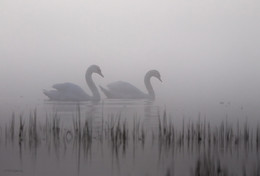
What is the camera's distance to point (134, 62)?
3.05 metres

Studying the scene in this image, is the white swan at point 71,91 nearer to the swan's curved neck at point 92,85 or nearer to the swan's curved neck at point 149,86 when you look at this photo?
the swan's curved neck at point 92,85

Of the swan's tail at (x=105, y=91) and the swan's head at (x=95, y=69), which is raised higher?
the swan's head at (x=95, y=69)

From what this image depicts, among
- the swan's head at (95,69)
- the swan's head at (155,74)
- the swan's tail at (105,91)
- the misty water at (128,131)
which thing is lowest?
the misty water at (128,131)

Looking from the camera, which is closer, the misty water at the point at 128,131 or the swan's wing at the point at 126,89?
the misty water at the point at 128,131

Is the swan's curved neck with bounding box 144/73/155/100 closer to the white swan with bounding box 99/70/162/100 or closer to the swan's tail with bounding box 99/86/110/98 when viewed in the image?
the white swan with bounding box 99/70/162/100

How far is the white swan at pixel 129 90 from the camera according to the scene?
118 inches

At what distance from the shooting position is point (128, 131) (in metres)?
3.00

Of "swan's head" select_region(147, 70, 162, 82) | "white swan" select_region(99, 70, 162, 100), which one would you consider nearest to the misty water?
"white swan" select_region(99, 70, 162, 100)

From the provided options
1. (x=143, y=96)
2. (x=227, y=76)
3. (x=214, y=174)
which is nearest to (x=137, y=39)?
(x=143, y=96)

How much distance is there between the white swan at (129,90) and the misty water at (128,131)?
0.03 m

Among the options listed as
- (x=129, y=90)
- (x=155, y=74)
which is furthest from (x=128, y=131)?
(x=155, y=74)

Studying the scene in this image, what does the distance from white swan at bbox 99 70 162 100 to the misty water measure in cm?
3

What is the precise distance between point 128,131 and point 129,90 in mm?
216

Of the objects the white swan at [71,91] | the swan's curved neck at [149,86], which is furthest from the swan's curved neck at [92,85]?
the swan's curved neck at [149,86]
